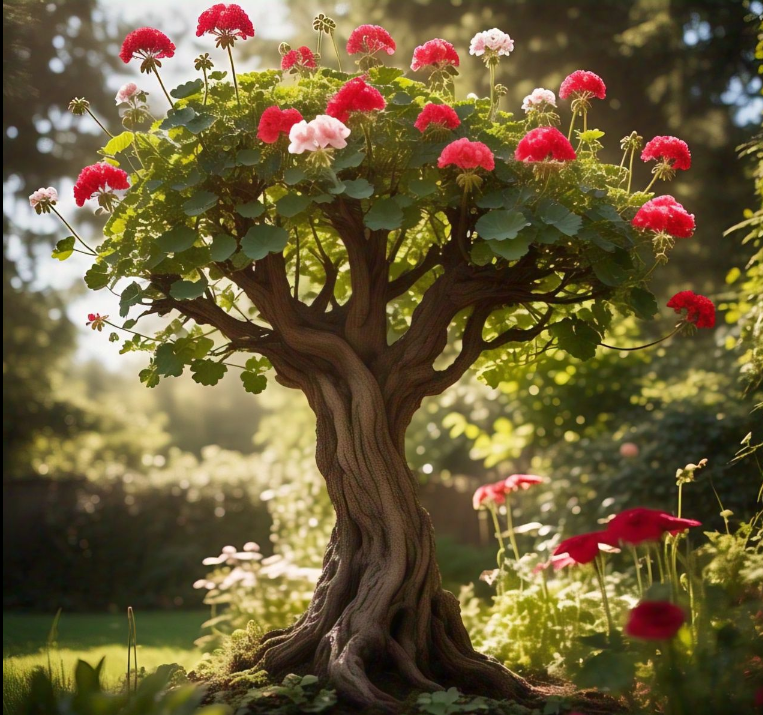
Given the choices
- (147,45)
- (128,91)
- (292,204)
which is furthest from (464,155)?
(128,91)

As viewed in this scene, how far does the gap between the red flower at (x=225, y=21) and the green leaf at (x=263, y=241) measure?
76 centimetres

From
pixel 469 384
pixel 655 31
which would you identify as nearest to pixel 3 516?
pixel 469 384

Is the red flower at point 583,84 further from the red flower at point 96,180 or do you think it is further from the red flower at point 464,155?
the red flower at point 96,180

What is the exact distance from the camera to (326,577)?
11.8 feet

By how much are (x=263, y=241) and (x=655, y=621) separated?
6.48ft

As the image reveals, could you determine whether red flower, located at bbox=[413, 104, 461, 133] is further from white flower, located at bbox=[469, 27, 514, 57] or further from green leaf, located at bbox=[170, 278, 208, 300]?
green leaf, located at bbox=[170, 278, 208, 300]

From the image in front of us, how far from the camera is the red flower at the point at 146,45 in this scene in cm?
Answer: 308

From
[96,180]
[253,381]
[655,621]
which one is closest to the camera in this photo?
[655,621]

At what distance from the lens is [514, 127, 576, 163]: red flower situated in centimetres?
287

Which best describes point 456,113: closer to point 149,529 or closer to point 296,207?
point 296,207

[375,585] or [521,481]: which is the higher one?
[521,481]

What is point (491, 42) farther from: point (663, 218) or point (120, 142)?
point (120, 142)

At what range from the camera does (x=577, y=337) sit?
3.70m

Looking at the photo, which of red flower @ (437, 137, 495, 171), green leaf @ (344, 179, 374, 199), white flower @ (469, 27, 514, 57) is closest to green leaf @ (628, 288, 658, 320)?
red flower @ (437, 137, 495, 171)
